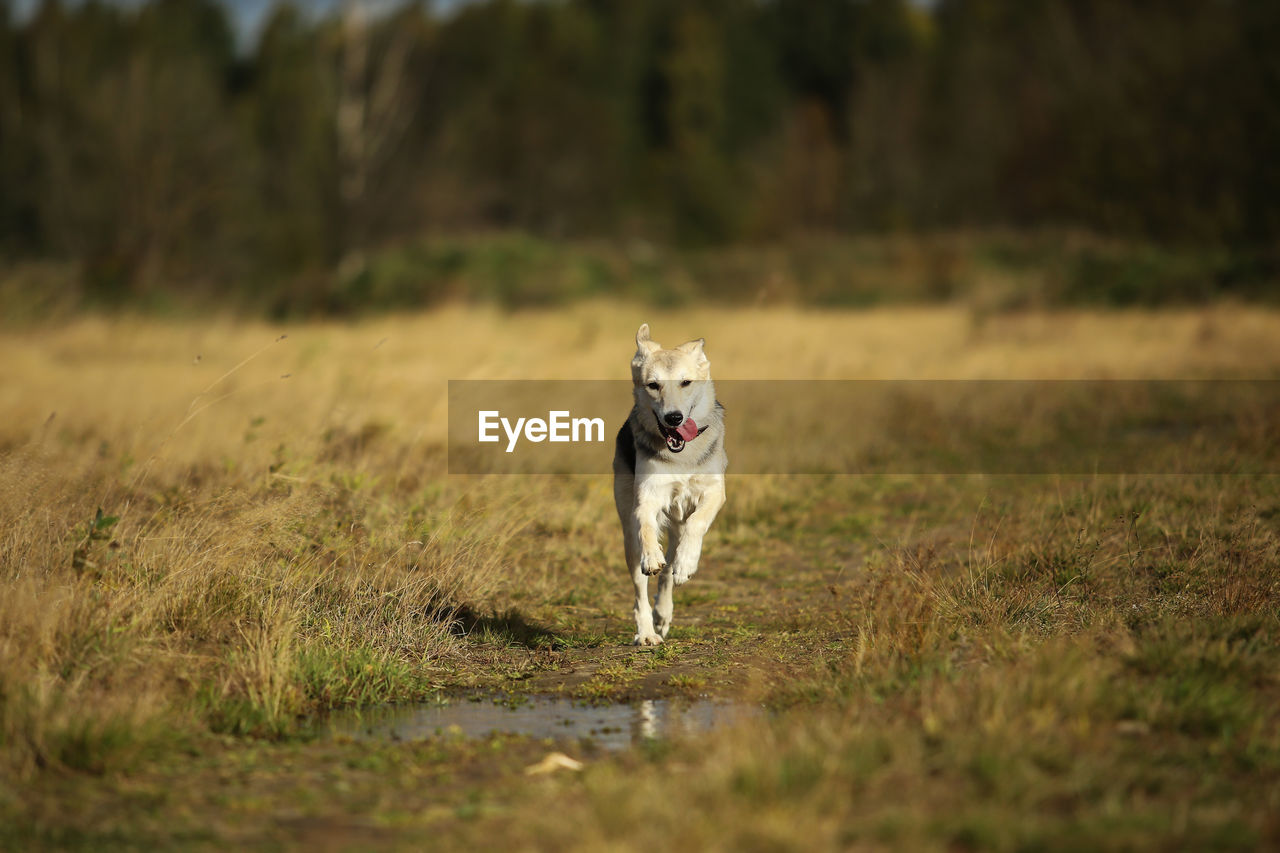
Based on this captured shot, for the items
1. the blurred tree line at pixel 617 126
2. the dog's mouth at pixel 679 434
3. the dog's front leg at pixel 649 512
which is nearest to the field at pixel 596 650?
the dog's front leg at pixel 649 512

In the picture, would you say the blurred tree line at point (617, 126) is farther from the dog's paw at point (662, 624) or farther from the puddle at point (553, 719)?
the puddle at point (553, 719)

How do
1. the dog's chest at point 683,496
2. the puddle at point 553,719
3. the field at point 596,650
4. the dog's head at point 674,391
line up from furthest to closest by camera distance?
the dog's chest at point 683,496 < the dog's head at point 674,391 < the puddle at point 553,719 < the field at point 596,650

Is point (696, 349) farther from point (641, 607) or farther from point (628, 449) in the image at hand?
point (641, 607)

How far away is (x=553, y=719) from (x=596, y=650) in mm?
1428

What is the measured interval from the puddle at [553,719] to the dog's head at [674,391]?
1646 mm

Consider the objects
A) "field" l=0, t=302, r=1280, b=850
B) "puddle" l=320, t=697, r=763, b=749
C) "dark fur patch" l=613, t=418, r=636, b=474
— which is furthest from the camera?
"dark fur patch" l=613, t=418, r=636, b=474

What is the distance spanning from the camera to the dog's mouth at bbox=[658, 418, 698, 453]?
729 centimetres

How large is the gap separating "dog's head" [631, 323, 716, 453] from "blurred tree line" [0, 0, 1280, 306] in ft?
67.4

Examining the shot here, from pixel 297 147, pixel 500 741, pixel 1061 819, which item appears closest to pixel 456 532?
pixel 500 741

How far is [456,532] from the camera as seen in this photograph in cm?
829

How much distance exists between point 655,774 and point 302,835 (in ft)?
4.18

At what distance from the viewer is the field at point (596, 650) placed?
4.43 meters

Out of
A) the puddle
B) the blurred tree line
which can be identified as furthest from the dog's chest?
the blurred tree line

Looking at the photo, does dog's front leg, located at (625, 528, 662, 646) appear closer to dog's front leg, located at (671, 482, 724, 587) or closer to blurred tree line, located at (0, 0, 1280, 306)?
dog's front leg, located at (671, 482, 724, 587)
